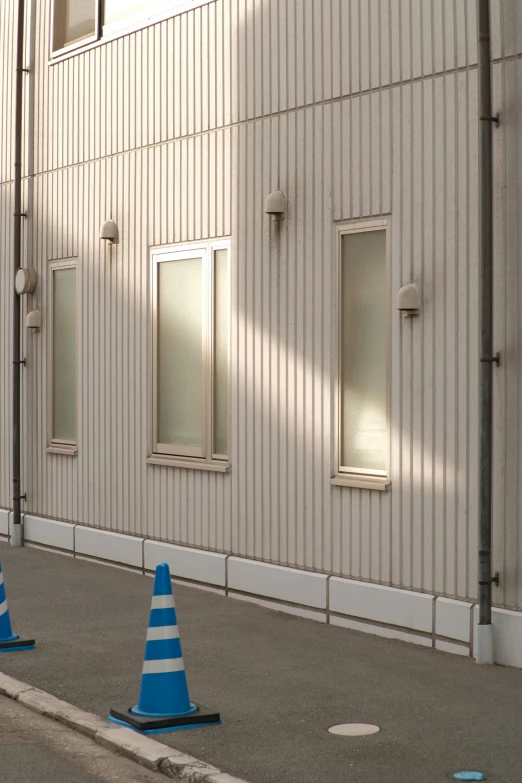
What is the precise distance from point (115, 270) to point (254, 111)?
2813 mm

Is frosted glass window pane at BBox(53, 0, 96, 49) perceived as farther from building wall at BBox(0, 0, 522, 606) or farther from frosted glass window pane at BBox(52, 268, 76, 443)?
frosted glass window pane at BBox(52, 268, 76, 443)

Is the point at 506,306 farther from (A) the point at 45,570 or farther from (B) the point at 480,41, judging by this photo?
(A) the point at 45,570

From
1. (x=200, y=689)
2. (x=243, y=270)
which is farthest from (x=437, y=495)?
(x=243, y=270)

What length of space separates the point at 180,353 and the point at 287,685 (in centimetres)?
499

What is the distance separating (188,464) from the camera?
39.6 feet

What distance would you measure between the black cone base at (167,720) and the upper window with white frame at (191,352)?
4.70 m

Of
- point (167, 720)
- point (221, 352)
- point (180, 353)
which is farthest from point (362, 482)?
point (167, 720)

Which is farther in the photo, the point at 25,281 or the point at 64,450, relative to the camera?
the point at 25,281

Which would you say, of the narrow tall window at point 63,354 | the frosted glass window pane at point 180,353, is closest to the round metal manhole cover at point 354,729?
the frosted glass window pane at point 180,353

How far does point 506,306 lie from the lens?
864 centimetres

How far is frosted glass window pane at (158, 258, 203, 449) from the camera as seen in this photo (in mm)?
12172

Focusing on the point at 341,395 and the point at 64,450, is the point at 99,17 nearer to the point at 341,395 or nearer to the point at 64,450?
the point at 64,450

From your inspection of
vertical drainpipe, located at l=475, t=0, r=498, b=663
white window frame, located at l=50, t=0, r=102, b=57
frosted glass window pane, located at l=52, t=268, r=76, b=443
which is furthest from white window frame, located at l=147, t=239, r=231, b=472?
vertical drainpipe, located at l=475, t=0, r=498, b=663

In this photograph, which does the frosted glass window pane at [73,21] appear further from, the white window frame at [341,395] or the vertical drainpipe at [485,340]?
the vertical drainpipe at [485,340]
